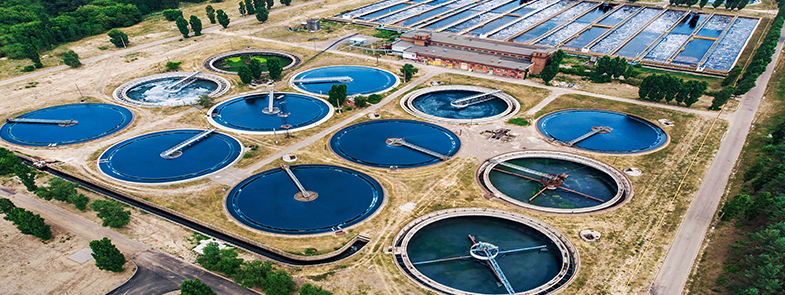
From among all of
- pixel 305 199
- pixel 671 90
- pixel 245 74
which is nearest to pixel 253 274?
pixel 305 199

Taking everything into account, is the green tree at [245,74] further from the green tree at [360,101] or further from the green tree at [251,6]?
the green tree at [251,6]

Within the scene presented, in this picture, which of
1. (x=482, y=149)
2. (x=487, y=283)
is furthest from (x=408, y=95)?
(x=487, y=283)

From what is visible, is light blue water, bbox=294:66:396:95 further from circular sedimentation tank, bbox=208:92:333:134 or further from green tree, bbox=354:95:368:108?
green tree, bbox=354:95:368:108

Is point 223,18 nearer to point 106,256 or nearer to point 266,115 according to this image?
point 266,115

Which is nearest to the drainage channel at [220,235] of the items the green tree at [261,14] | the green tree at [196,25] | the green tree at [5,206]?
the green tree at [5,206]

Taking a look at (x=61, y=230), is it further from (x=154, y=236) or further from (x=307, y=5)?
(x=307, y=5)
